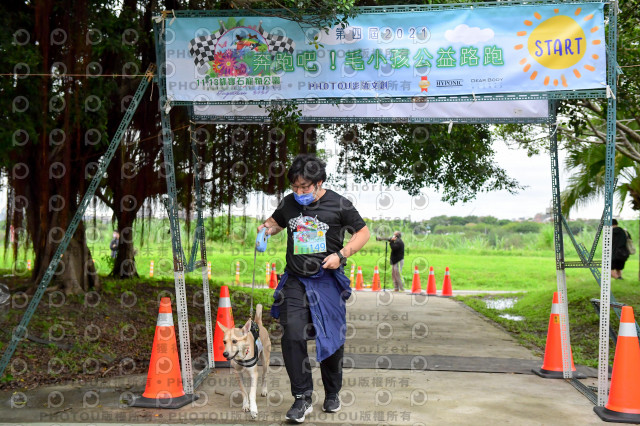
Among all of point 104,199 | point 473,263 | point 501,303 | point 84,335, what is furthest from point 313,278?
point 473,263

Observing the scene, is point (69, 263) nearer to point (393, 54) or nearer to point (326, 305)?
point (326, 305)

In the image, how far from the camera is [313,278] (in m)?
5.06

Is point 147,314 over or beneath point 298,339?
beneath

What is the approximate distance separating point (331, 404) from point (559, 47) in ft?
11.8

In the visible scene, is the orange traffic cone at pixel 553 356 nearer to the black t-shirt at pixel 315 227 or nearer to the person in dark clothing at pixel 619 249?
the black t-shirt at pixel 315 227

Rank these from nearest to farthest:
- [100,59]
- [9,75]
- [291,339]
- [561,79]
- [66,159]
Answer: [291,339] < [561,79] < [9,75] < [66,159] < [100,59]

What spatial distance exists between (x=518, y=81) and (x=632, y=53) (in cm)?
465

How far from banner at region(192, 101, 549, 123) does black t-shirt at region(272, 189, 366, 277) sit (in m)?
2.36

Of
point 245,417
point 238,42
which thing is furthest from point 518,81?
point 245,417

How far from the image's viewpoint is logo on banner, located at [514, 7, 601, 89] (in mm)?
5570

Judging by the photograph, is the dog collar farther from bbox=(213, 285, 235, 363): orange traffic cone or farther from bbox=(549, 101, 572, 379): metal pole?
bbox=(549, 101, 572, 379): metal pole

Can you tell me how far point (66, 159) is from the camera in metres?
8.82

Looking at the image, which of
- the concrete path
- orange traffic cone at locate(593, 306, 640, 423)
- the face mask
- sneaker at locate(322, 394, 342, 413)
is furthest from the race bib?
orange traffic cone at locate(593, 306, 640, 423)

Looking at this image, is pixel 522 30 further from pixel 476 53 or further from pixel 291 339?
pixel 291 339
